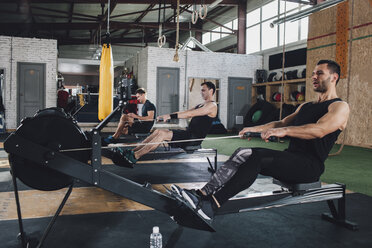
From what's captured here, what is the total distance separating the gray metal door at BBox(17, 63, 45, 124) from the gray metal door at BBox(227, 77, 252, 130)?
245 inches

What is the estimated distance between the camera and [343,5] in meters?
7.54

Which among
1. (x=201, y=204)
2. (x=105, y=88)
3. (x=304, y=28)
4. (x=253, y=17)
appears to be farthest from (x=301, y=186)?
(x=253, y=17)

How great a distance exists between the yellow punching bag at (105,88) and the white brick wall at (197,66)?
8.58 meters

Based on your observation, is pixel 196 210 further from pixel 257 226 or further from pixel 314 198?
pixel 314 198

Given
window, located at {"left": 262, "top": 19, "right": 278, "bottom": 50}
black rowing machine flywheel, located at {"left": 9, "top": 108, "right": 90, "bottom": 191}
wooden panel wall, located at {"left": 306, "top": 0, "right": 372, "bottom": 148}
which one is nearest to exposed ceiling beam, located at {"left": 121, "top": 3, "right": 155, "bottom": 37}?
window, located at {"left": 262, "top": 19, "right": 278, "bottom": 50}

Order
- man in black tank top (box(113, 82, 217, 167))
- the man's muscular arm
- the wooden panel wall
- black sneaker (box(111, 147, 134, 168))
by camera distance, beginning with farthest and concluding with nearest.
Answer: the wooden panel wall < man in black tank top (box(113, 82, 217, 167)) < black sneaker (box(111, 147, 134, 168)) < the man's muscular arm

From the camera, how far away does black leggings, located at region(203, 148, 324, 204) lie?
202 centimetres

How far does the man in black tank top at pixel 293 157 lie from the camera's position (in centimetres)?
202

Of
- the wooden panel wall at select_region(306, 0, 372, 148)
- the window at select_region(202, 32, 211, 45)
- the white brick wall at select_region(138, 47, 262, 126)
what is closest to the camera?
the wooden panel wall at select_region(306, 0, 372, 148)

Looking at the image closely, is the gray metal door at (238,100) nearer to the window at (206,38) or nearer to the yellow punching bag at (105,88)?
the window at (206,38)

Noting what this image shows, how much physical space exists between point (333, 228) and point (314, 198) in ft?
0.94

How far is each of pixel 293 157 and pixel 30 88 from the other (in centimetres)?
973

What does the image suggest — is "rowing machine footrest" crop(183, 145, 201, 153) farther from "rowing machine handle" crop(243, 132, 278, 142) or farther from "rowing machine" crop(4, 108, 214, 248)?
"rowing machine" crop(4, 108, 214, 248)

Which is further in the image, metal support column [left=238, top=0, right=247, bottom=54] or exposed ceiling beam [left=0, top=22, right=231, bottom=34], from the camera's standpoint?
exposed ceiling beam [left=0, top=22, right=231, bottom=34]
